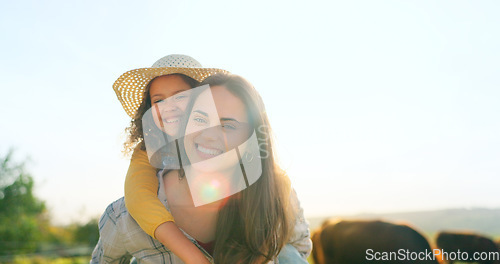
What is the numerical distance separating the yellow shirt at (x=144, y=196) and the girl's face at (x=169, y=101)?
24cm

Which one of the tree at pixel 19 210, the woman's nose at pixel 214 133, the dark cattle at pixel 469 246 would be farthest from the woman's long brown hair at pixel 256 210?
the tree at pixel 19 210

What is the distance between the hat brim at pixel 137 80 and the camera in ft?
8.14

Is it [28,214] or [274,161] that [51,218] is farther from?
[274,161]

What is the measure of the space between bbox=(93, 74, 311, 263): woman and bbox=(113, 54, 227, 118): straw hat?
6.8 inches

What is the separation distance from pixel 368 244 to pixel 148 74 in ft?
12.6

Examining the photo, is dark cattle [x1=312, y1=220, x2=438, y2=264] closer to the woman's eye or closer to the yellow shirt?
the woman's eye

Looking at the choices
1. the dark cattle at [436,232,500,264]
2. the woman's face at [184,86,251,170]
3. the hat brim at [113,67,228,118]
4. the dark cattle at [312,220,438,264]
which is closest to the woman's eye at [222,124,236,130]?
the woman's face at [184,86,251,170]

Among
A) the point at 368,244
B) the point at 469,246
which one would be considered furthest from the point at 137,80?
the point at 469,246

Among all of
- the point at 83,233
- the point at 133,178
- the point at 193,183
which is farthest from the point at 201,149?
the point at 83,233

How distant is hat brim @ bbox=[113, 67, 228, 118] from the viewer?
2482 mm

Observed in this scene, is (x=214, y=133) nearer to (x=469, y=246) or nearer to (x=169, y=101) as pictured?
(x=169, y=101)

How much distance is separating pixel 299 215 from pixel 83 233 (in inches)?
1365

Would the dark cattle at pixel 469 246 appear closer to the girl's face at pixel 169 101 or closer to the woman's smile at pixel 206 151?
the woman's smile at pixel 206 151

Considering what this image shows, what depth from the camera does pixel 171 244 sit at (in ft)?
6.30
